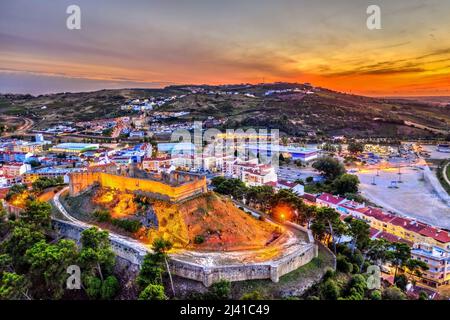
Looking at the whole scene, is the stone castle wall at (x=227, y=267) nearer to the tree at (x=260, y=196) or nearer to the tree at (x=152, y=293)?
the tree at (x=152, y=293)

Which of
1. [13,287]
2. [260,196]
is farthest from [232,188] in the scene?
[13,287]

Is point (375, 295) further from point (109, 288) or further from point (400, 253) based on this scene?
point (109, 288)

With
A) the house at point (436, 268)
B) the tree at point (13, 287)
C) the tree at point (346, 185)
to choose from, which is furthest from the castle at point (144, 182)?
the tree at point (346, 185)

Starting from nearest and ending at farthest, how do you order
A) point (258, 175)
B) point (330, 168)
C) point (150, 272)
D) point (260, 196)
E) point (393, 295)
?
point (150, 272)
point (393, 295)
point (260, 196)
point (258, 175)
point (330, 168)

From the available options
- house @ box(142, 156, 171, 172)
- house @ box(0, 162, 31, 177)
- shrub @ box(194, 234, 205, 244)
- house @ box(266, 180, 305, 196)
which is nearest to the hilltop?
house @ box(142, 156, 171, 172)

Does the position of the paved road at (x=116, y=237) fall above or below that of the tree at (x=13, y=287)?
above

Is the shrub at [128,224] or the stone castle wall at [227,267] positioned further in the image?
the shrub at [128,224]

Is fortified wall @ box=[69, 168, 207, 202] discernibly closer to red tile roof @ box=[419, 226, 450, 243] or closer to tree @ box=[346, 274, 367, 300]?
tree @ box=[346, 274, 367, 300]
